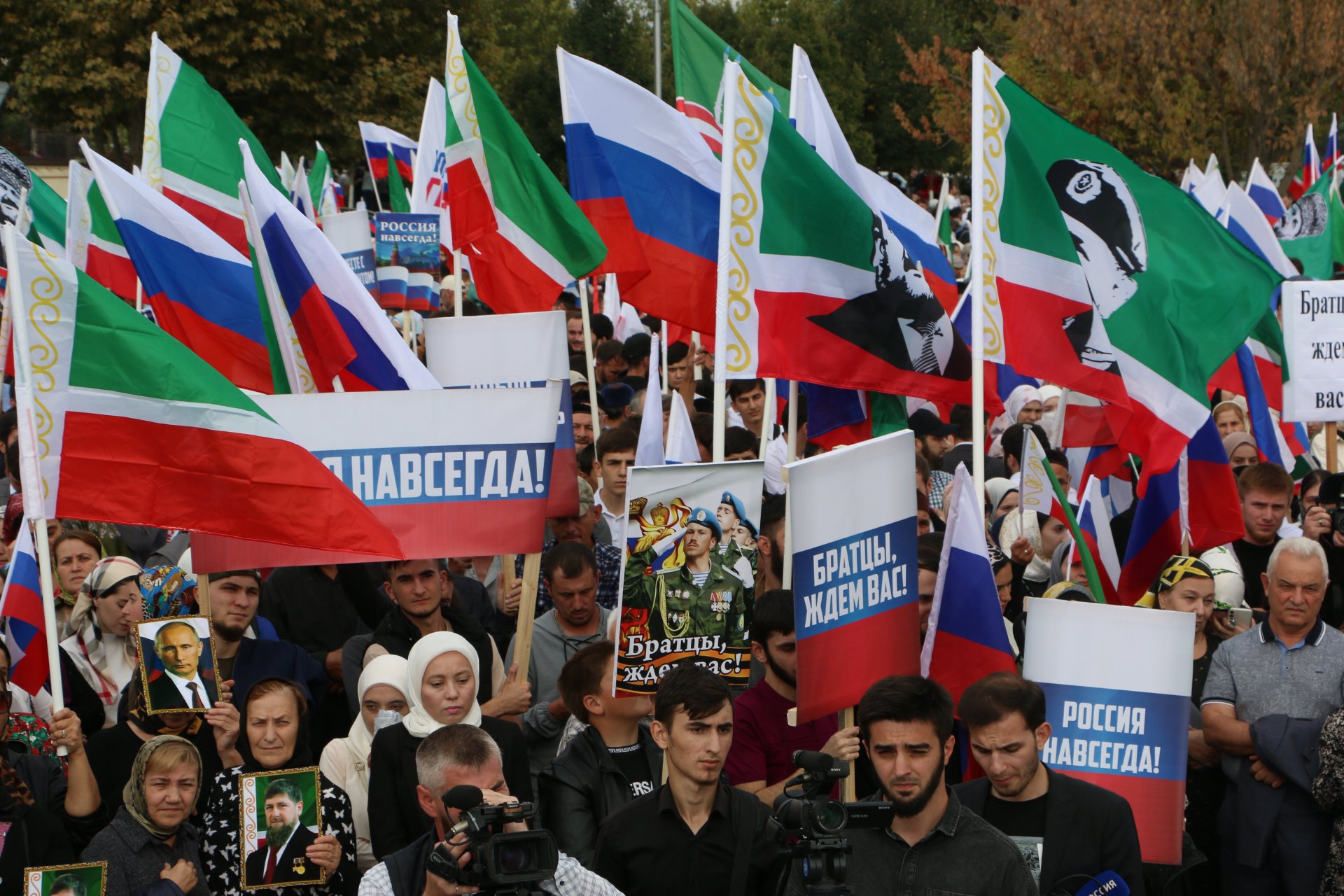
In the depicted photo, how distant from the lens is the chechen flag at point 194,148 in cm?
1089

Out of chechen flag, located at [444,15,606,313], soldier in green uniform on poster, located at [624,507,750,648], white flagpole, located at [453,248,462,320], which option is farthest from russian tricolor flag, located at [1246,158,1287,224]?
soldier in green uniform on poster, located at [624,507,750,648]

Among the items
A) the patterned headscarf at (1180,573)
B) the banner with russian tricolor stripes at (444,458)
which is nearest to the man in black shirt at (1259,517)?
the patterned headscarf at (1180,573)

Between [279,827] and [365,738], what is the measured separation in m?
0.78

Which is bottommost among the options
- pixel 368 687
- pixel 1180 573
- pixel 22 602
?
pixel 368 687

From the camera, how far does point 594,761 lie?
591 centimetres

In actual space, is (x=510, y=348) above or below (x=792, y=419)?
above

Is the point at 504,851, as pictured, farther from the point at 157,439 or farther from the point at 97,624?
the point at 97,624

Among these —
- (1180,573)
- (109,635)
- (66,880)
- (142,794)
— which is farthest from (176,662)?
(1180,573)

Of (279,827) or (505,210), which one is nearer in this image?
(279,827)

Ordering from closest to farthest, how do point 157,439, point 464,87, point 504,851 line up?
1. point 504,851
2. point 157,439
3. point 464,87

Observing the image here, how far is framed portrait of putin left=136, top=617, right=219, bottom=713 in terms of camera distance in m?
6.01

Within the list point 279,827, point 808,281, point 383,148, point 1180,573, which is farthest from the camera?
point 383,148

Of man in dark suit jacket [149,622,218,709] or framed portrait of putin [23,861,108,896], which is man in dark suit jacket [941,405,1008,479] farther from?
framed portrait of putin [23,861,108,896]

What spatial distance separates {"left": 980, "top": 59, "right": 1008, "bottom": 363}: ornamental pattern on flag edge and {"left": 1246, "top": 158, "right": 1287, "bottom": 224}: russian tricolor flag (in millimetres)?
11434
